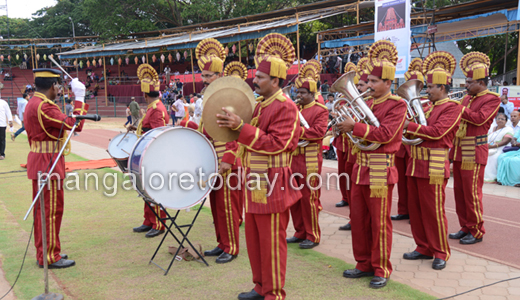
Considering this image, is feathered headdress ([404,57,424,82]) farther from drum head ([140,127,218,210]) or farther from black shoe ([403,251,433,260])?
drum head ([140,127,218,210])

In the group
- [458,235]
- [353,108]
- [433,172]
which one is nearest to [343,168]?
[458,235]

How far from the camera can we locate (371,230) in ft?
14.3

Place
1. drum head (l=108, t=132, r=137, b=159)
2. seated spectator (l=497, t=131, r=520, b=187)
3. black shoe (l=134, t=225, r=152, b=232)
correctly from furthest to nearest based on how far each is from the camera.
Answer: seated spectator (l=497, t=131, r=520, b=187), black shoe (l=134, t=225, r=152, b=232), drum head (l=108, t=132, r=137, b=159)

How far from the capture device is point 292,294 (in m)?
3.99

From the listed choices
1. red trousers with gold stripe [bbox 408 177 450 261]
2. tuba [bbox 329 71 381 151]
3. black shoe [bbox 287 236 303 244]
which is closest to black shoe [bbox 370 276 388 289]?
red trousers with gold stripe [bbox 408 177 450 261]

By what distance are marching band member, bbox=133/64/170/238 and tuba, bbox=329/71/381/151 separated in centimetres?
259

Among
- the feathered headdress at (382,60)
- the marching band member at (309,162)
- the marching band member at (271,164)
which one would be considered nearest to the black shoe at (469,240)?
the marching band member at (309,162)

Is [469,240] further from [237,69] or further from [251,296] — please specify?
[237,69]

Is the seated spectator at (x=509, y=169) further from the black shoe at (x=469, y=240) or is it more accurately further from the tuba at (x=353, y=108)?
the tuba at (x=353, y=108)

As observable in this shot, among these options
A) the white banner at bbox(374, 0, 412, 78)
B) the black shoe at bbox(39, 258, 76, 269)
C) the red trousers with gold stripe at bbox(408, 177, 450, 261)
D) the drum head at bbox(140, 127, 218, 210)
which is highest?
the white banner at bbox(374, 0, 412, 78)

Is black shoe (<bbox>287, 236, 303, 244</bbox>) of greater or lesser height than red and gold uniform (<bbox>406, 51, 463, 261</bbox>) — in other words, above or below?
below

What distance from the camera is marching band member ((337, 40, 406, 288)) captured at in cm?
403

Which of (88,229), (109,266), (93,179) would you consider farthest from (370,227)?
(93,179)

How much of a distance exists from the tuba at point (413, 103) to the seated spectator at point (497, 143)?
540 cm
